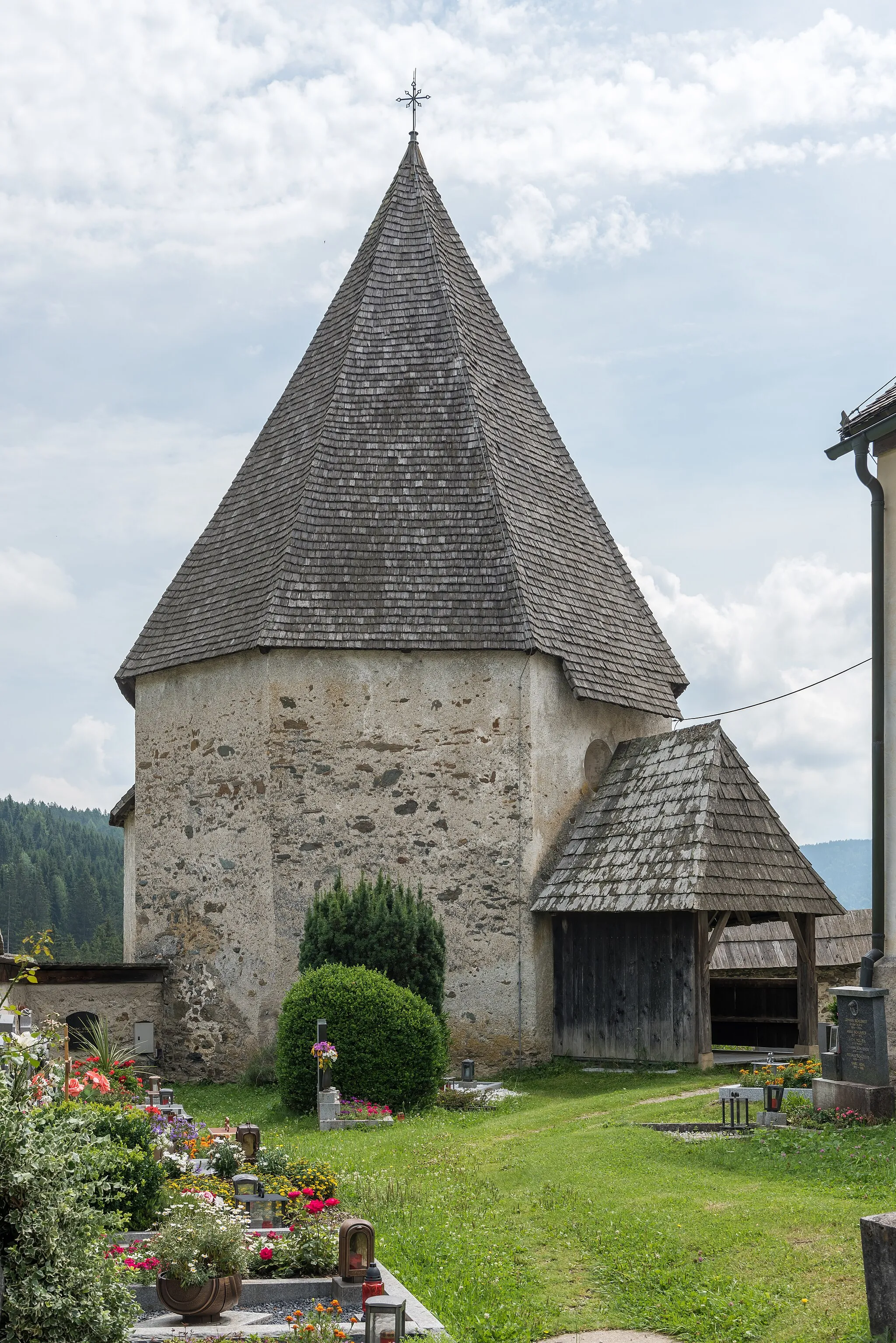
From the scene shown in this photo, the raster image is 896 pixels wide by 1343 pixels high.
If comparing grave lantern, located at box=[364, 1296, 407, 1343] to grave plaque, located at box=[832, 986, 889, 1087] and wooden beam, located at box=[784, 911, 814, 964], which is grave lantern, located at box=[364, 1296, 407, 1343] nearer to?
grave plaque, located at box=[832, 986, 889, 1087]

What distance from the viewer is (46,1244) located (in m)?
5.48

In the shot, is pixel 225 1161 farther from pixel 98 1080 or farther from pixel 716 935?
pixel 716 935

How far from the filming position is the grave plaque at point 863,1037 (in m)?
11.3

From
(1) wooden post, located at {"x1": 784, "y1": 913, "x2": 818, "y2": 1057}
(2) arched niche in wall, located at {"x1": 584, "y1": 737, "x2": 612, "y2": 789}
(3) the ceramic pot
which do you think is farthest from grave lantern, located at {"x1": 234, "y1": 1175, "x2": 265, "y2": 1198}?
(2) arched niche in wall, located at {"x1": 584, "y1": 737, "x2": 612, "y2": 789}

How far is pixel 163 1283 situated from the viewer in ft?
23.9

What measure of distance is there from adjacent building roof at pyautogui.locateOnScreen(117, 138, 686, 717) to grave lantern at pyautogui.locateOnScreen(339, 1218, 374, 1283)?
39.4 ft

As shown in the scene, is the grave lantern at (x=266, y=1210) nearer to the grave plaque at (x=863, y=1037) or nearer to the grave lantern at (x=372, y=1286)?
the grave lantern at (x=372, y=1286)

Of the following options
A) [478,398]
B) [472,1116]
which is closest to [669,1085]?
[472,1116]

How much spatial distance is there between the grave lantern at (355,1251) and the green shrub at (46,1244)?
7.15ft

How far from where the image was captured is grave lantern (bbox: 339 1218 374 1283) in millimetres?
7703

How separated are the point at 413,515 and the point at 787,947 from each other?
10865 millimetres

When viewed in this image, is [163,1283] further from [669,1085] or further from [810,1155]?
[669,1085]

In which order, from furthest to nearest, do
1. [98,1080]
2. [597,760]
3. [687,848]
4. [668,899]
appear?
1. [597,760]
2. [687,848]
3. [668,899]
4. [98,1080]

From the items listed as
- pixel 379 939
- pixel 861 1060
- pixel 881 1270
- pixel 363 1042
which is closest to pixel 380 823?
pixel 379 939
